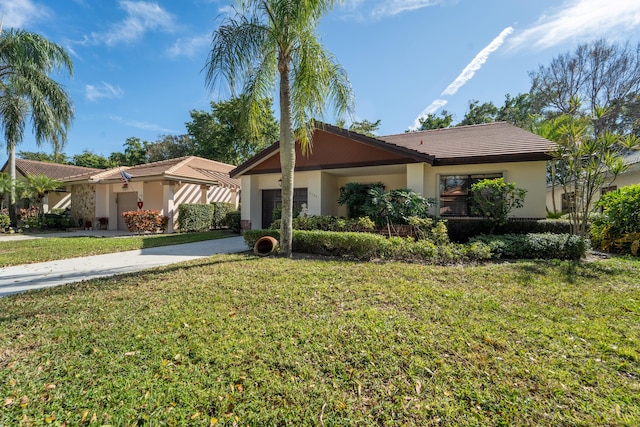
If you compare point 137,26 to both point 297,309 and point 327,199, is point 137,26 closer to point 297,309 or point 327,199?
point 327,199

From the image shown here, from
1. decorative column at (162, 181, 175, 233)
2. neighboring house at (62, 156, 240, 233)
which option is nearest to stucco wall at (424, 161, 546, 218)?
neighboring house at (62, 156, 240, 233)

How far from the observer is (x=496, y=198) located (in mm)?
8711

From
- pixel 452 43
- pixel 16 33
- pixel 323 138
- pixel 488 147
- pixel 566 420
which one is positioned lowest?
pixel 566 420

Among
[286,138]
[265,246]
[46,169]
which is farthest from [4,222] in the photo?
[286,138]

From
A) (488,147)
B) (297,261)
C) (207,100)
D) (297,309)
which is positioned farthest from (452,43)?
(297,309)

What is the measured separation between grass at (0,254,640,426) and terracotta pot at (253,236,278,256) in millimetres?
3298

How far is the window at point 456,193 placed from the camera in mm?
10602

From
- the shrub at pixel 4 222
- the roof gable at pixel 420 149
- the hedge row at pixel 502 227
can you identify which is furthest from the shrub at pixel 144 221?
the hedge row at pixel 502 227

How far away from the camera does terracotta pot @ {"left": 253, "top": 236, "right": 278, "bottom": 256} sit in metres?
8.44

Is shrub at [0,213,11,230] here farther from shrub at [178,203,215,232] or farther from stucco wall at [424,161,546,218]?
stucco wall at [424,161,546,218]

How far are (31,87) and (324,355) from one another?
2036 cm

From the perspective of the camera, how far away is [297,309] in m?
4.07

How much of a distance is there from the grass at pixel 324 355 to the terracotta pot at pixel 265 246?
130 inches

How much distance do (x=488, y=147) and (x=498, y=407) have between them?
10.6 meters
